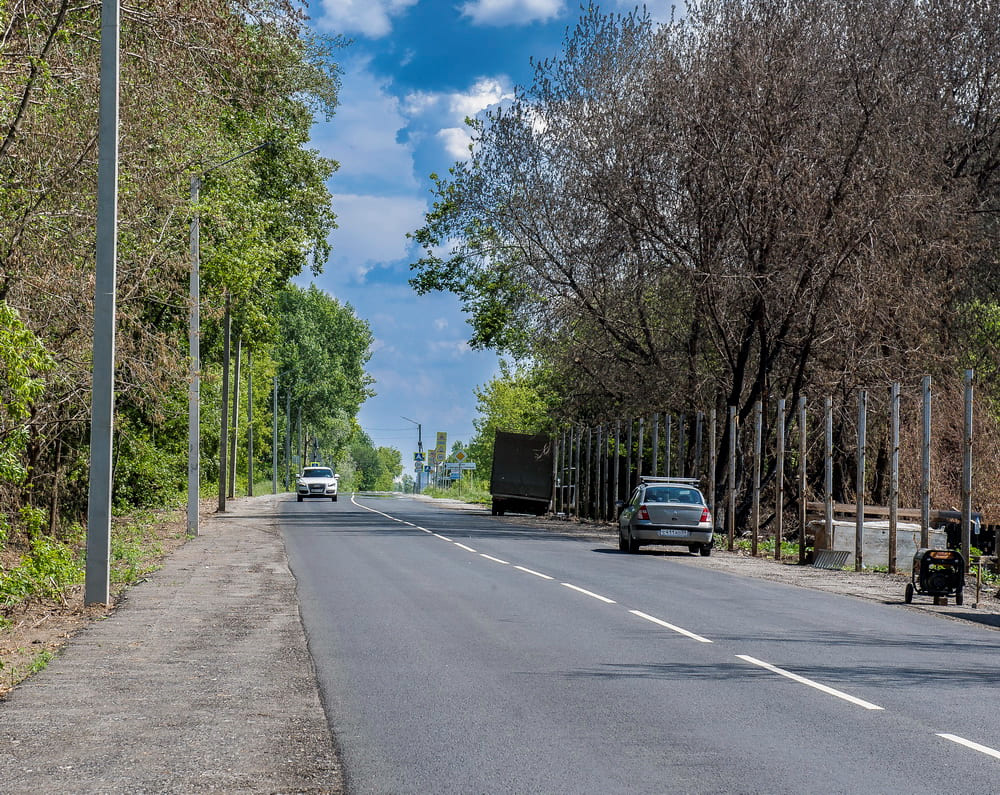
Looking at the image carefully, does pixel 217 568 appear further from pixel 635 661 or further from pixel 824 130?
pixel 824 130

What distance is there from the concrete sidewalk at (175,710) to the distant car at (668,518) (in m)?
15.2

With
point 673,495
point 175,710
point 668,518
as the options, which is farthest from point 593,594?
point 673,495

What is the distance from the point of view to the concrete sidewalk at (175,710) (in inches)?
270

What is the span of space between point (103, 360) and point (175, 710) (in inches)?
283

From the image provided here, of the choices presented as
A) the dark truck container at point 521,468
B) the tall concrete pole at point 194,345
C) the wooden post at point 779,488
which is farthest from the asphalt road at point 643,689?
the dark truck container at point 521,468

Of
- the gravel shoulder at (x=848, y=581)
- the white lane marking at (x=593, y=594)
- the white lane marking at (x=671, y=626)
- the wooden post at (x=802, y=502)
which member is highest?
the wooden post at (x=802, y=502)

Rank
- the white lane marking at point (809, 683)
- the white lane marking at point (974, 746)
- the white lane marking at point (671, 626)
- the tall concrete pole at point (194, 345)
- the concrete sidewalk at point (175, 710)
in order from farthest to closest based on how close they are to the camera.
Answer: the tall concrete pole at point (194, 345), the white lane marking at point (671, 626), the white lane marking at point (809, 683), the white lane marking at point (974, 746), the concrete sidewalk at point (175, 710)

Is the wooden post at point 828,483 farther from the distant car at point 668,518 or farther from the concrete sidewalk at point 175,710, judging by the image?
the concrete sidewalk at point 175,710

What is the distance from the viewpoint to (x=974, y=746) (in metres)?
7.97

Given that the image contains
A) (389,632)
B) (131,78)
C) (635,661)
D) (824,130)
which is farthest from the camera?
(824,130)

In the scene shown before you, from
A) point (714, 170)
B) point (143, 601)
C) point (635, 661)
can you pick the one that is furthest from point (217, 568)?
point (714, 170)

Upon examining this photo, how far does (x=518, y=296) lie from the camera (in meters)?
46.4

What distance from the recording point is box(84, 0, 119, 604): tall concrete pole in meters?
14.9

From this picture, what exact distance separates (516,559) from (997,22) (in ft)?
82.0
